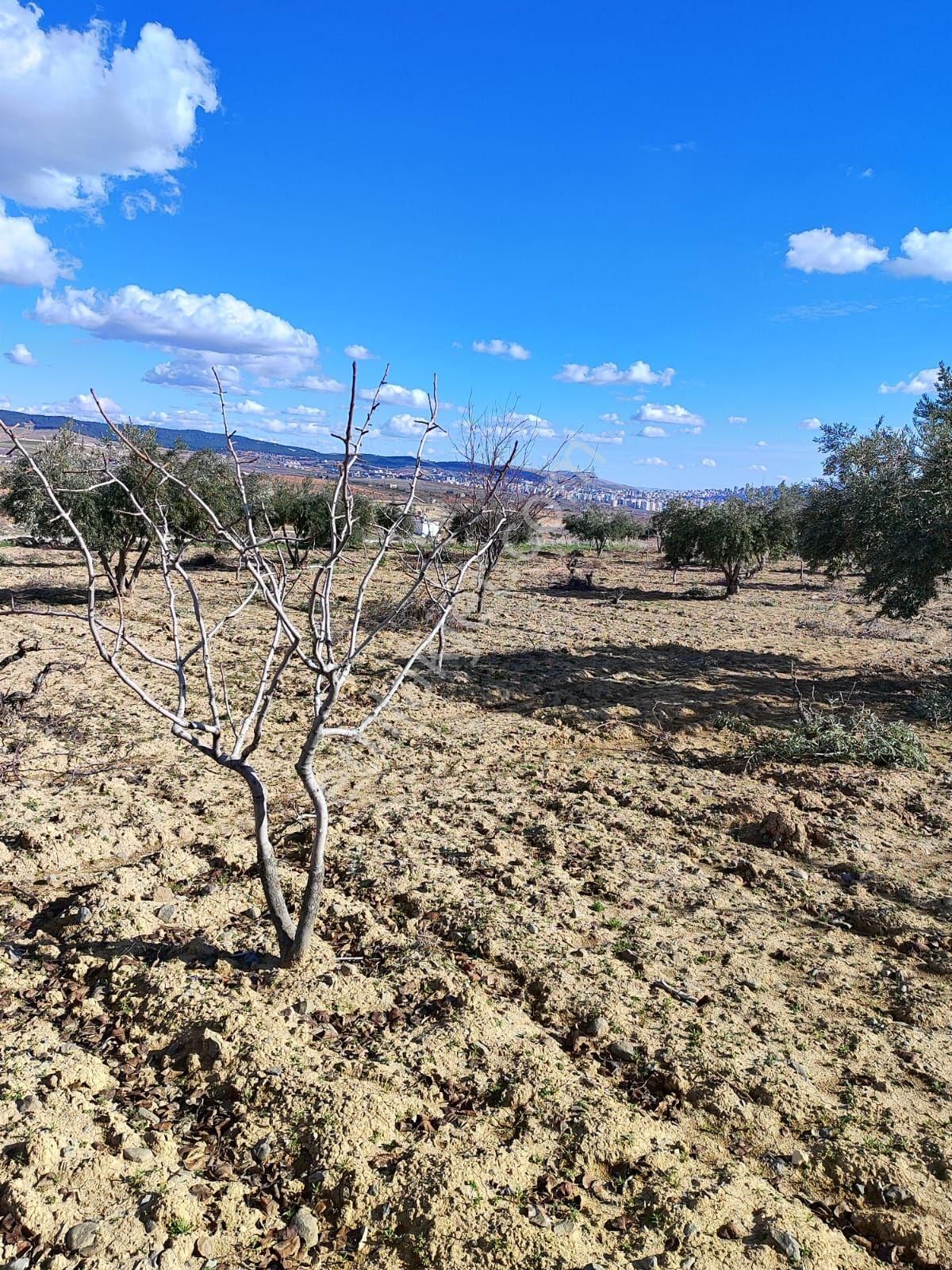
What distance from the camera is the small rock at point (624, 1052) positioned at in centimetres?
397

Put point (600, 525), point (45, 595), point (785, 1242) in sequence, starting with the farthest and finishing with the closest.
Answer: point (600, 525)
point (45, 595)
point (785, 1242)

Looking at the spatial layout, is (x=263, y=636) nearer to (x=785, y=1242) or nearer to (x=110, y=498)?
(x=110, y=498)

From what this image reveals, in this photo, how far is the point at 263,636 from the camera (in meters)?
13.7

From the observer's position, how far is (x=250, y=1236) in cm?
289

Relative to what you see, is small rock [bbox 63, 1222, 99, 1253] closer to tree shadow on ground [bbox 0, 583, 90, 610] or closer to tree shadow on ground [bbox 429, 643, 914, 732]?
tree shadow on ground [bbox 429, 643, 914, 732]

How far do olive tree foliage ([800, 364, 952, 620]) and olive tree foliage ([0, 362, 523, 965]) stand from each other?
242 inches

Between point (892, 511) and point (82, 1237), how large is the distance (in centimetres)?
1357

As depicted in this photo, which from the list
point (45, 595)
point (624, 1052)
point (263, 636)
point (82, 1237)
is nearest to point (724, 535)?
point (263, 636)

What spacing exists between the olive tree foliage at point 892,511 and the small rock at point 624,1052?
8962 mm

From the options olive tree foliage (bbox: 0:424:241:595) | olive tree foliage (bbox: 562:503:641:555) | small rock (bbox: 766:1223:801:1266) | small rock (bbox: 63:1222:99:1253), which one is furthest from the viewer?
olive tree foliage (bbox: 562:503:641:555)

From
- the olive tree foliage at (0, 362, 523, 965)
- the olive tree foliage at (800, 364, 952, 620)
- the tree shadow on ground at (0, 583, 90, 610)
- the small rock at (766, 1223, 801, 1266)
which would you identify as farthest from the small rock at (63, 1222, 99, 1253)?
the tree shadow on ground at (0, 583, 90, 610)

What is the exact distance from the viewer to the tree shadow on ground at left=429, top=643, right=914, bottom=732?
10641mm

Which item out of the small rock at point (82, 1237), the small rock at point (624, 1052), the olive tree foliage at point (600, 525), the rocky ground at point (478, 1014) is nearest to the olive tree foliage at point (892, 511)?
the rocky ground at point (478, 1014)

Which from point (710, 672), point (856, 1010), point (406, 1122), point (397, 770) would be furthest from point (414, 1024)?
point (710, 672)
